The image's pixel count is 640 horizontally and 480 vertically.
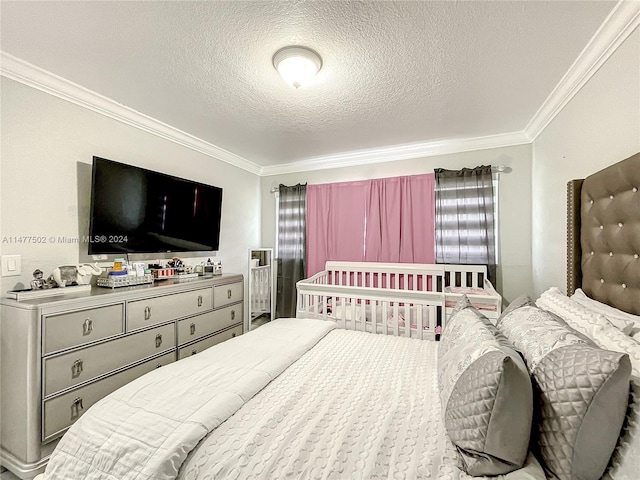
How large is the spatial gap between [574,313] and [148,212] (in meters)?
2.93

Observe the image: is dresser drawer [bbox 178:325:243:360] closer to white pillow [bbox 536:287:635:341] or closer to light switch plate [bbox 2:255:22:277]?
light switch plate [bbox 2:255:22:277]

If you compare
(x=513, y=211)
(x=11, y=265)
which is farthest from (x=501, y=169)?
(x=11, y=265)

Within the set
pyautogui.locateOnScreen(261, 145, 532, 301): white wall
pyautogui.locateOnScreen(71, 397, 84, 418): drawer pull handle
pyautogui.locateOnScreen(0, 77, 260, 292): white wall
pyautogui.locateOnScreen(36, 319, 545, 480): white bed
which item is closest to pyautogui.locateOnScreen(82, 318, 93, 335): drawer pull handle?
pyautogui.locateOnScreen(71, 397, 84, 418): drawer pull handle

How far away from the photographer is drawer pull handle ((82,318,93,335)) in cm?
170

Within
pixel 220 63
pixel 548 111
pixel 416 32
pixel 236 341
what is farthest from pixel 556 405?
pixel 548 111

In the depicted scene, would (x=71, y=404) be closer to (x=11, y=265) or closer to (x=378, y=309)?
(x=11, y=265)

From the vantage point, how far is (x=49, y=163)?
6.38 feet

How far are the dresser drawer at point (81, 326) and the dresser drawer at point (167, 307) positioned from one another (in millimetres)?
89

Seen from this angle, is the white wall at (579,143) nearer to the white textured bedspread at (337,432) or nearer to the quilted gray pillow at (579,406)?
the quilted gray pillow at (579,406)

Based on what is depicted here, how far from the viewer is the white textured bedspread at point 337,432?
816mm

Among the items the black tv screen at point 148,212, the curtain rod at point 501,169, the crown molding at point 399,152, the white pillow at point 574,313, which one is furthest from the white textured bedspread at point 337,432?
the crown molding at point 399,152

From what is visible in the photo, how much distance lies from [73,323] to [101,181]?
3.41 feet

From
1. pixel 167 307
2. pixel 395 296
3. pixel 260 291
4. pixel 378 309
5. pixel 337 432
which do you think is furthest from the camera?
pixel 260 291

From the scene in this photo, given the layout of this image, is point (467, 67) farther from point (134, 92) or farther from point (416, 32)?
point (134, 92)
